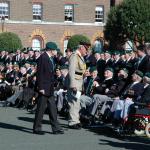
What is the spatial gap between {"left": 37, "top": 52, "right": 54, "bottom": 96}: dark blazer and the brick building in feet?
118

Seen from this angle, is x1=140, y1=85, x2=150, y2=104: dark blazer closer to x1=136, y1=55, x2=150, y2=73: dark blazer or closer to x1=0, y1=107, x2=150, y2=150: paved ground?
x1=0, y1=107, x2=150, y2=150: paved ground

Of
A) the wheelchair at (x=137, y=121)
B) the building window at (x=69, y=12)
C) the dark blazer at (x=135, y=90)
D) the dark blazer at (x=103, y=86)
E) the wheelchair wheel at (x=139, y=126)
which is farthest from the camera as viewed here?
the building window at (x=69, y=12)

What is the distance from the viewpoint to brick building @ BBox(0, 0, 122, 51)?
2000 inches

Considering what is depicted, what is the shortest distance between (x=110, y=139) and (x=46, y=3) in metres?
39.9

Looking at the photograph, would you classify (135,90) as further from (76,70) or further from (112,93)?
(76,70)

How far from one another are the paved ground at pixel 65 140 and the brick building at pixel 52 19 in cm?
3563

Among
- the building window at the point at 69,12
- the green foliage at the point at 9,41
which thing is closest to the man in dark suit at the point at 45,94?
the green foliage at the point at 9,41

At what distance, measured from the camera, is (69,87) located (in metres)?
15.0

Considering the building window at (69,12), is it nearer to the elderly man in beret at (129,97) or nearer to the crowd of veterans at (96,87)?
the crowd of veterans at (96,87)

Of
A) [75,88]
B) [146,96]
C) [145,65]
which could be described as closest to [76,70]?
[75,88]

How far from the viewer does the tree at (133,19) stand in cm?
4484

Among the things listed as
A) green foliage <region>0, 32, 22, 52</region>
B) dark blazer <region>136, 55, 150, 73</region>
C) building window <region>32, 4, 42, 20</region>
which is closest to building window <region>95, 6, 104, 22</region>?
building window <region>32, 4, 42, 20</region>

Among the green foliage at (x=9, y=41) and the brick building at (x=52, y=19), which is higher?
the brick building at (x=52, y=19)

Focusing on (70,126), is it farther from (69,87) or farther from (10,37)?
(10,37)
